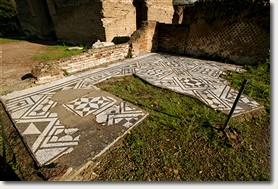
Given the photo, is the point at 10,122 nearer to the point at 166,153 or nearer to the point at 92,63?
the point at 166,153

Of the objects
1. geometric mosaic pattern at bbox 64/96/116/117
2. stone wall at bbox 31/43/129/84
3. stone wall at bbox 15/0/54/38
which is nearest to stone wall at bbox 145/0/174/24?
stone wall at bbox 31/43/129/84

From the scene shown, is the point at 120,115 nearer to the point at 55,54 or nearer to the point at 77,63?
the point at 77,63

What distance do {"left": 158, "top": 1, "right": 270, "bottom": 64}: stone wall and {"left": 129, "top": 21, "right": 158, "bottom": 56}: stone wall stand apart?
0.40m

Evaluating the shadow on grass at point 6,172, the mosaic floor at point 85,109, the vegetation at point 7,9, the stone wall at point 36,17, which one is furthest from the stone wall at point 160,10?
the vegetation at point 7,9

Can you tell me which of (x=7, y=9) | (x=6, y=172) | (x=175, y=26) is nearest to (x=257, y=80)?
(x=175, y=26)

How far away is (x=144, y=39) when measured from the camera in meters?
6.62

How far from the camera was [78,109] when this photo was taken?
2695 millimetres

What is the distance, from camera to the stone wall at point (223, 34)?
193 inches

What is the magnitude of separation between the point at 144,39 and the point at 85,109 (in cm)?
488

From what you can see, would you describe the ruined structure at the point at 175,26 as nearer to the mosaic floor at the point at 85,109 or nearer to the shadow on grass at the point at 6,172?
the mosaic floor at the point at 85,109

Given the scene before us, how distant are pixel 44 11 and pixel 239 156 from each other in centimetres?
1763

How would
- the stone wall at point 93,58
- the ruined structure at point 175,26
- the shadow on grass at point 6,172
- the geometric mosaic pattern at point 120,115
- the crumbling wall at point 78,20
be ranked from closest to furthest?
the shadow on grass at point 6,172 < the geometric mosaic pattern at point 120,115 < the stone wall at point 93,58 < the ruined structure at point 175,26 < the crumbling wall at point 78,20

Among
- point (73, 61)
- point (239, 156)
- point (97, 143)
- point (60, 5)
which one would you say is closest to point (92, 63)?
point (73, 61)

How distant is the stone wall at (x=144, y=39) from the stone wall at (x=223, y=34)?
40cm
